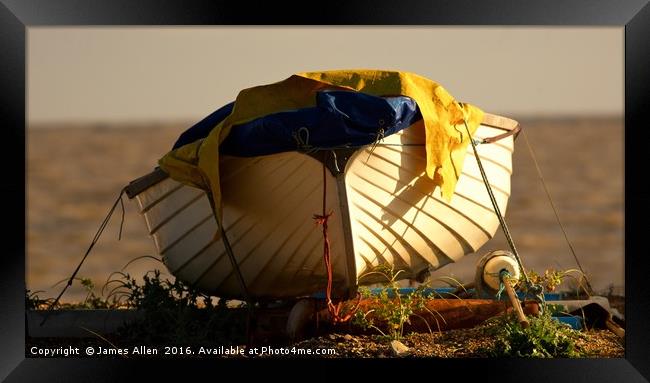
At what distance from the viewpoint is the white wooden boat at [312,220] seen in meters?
8.61

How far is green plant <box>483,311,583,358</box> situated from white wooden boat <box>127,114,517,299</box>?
100 cm

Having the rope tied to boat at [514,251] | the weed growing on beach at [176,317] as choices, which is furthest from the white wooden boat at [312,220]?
the rope tied to boat at [514,251]

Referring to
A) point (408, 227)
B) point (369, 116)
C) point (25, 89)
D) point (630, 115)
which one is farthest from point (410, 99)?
point (25, 89)

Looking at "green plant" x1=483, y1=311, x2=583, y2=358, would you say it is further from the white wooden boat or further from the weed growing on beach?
the weed growing on beach

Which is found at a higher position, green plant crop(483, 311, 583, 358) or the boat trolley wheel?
the boat trolley wheel

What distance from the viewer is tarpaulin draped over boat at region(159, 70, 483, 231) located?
27.9 ft

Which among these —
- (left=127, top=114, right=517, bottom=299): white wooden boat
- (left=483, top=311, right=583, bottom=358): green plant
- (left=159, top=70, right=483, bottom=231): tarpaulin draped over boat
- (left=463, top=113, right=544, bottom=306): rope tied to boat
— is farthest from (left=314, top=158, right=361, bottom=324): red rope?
(left=463, top=113, right=544, bottom=306): rope tied to boat

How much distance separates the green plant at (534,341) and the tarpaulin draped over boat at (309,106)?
1.02 m

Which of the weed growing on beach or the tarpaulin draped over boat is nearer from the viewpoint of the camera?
the tarpaulin draped over boat

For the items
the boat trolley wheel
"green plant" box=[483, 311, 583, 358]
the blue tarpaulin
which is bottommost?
"green plant" box=[483, 311, 583, 358]

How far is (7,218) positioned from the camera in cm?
763

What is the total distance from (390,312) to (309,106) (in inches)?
51.4

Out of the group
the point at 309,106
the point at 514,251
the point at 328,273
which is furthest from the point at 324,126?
the point at 514,251

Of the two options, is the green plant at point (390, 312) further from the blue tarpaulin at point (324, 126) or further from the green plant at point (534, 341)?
the blue tarpaulin at point (324, 126)
